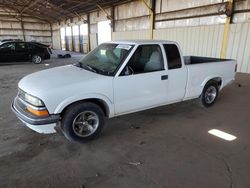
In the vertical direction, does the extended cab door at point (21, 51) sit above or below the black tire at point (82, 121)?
above

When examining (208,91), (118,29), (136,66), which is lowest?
(208,91)

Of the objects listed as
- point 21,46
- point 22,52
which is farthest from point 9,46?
point 22,52

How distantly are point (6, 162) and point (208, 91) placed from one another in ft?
14.6

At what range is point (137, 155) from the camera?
299 cm

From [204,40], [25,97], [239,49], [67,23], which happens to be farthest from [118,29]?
[25,97]

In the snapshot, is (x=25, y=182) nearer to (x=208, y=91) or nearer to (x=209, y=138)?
(x=209, y=138)

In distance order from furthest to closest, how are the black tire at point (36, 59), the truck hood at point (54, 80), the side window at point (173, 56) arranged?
1. the black tire at point (36, 59)
2. the side window at point (173, 56)
3. the truck hood at point (54, 80)

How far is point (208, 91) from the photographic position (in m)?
4.96

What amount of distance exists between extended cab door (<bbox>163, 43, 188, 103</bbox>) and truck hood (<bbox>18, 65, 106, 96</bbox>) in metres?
1.48

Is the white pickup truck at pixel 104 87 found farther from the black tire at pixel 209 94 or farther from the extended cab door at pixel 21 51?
the extended cab door at pixel 21 51

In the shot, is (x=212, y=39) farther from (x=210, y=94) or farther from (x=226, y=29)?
(x=210, y=94)

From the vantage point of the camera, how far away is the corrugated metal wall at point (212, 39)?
849 centimetres

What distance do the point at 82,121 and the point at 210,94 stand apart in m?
3.42

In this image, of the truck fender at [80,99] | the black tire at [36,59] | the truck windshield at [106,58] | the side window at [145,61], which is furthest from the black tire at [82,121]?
the black tire at [36,59]
